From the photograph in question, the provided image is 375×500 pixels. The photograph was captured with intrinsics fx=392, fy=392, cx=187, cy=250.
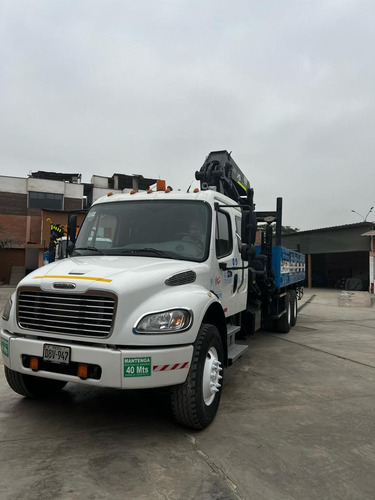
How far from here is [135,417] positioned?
13.3 feet

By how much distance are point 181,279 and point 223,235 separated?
1.26 metres

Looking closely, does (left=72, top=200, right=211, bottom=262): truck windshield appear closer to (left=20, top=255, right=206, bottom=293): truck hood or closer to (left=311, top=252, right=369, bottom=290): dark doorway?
(left=20, top=255, right=206, bottom=293): truck hood

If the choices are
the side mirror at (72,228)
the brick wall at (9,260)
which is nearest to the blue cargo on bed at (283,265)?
the side mirror at (72,228)

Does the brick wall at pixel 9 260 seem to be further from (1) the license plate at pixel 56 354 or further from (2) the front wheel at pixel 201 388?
(2) the front wheel at pixel 201 388

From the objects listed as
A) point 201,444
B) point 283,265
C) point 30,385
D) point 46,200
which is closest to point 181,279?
point 201,444

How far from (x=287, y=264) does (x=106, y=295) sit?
6479 millimetres

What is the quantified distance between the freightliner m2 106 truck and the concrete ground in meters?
0.33

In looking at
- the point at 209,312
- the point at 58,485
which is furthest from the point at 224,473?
the point at 209,312

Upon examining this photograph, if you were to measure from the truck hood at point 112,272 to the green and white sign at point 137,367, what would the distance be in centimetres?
59

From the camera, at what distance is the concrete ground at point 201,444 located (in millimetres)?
2801

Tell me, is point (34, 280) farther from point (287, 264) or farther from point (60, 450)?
point (287, 264)

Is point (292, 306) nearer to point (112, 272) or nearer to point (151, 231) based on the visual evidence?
point (151, 231)

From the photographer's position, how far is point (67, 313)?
3.42 meters

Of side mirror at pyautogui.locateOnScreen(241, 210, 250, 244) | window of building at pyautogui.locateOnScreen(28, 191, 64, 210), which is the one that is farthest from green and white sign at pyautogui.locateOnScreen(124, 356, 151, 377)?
window of building at pyautogui.locateOnScreen(28, 191, 64, 210)
